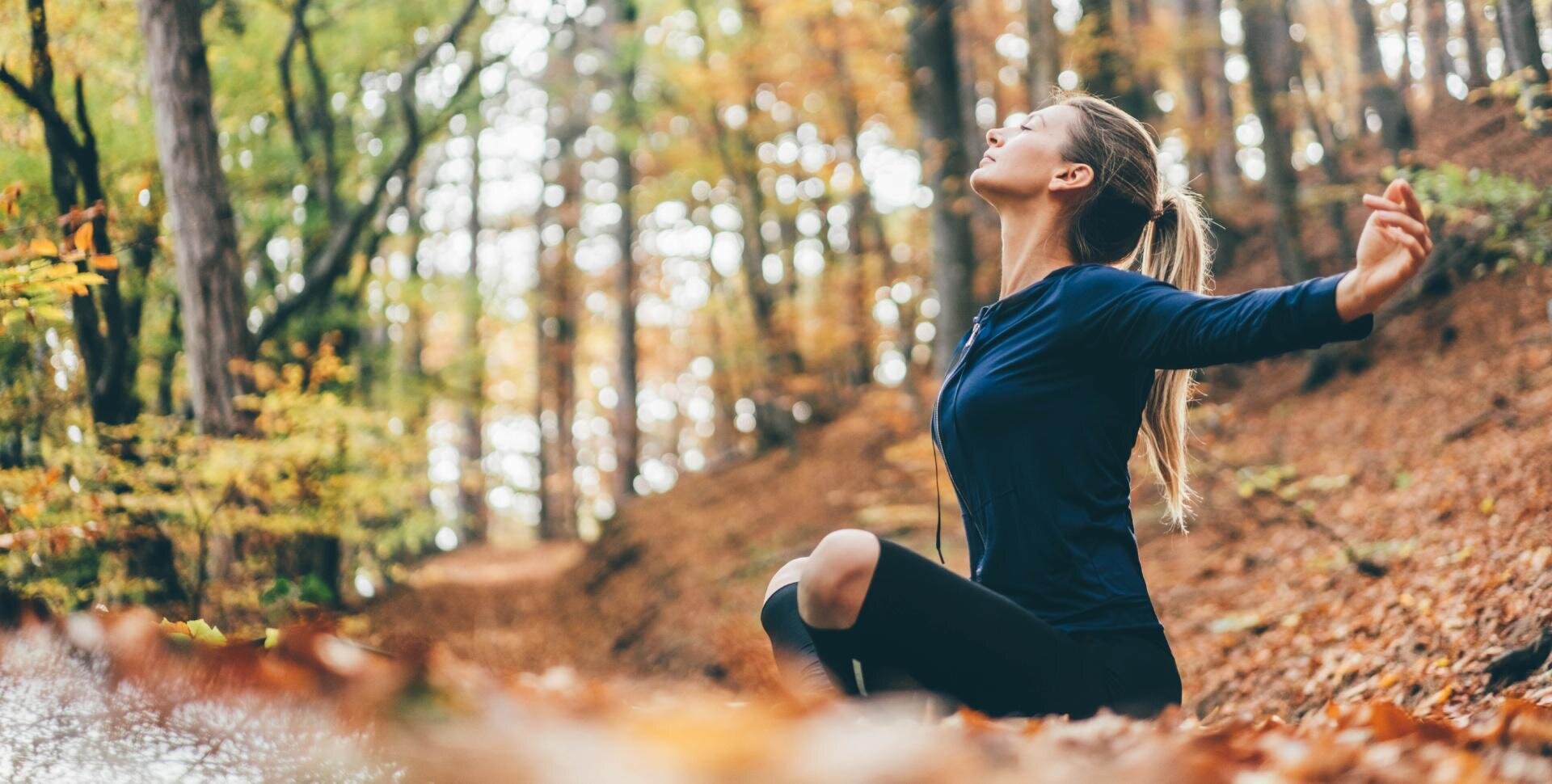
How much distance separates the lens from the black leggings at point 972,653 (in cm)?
199

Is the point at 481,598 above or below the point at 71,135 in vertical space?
below

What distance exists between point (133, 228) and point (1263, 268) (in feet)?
38.6

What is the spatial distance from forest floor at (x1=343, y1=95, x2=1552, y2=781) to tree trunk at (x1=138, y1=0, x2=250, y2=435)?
2749 mm

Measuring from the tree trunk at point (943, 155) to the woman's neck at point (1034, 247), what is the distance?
282 inches

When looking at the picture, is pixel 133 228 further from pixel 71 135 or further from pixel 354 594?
pixel 354 594

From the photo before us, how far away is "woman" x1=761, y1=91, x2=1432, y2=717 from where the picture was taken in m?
1.95

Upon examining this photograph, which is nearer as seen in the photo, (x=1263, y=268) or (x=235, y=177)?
(x=235, y=177)

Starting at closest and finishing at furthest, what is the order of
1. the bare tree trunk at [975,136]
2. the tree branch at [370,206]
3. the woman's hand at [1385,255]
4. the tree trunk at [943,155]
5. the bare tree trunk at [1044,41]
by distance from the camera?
the woman's hand at [1385,255]
the tree branch at [370,206]
the tree trunk at [943,155]
the bare tree trunk at [1044,41]
the bare tree trunk at [975,136]

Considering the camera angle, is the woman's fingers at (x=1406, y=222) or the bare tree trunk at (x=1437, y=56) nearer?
the woman's fingers at (x=1406, y=222)

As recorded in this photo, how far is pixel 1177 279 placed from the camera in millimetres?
2736

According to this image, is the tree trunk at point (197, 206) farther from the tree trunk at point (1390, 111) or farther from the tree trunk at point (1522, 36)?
the tree trunk at point (1390, 111)

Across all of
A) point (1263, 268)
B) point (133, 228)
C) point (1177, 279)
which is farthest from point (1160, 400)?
point (1263, 268)

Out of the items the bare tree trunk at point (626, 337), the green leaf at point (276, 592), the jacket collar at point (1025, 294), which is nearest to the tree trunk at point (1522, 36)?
the jacket collar at point (1025, 294)

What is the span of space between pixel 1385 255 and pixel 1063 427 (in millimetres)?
695
